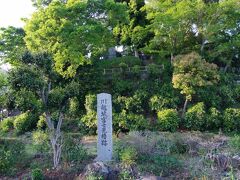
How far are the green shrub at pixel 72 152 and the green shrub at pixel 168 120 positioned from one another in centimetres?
711

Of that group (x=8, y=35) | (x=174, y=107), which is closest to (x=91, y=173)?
(x=174, y=107)

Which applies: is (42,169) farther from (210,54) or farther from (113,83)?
(210,54)

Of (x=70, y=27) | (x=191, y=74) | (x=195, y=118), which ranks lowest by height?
(x=195, y=118)

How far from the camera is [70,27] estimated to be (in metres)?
17.2

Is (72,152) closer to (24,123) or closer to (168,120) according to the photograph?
(168,120)

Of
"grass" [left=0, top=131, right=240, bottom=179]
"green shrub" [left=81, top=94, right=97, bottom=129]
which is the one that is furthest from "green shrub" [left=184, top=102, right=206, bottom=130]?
"grass" [left=0, top=131, right=240, bottom=179]

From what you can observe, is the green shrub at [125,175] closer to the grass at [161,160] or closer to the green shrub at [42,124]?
the grass at [161,160]

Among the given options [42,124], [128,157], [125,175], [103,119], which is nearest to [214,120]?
[103,119]

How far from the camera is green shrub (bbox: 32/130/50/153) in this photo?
1104 centimetres

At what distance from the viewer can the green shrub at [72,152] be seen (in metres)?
10.6

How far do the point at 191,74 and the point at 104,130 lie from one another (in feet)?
26.9

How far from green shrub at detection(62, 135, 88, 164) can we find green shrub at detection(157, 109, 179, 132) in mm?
7110

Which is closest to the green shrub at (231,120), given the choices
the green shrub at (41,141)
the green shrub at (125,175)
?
the green shrub at (41,141)

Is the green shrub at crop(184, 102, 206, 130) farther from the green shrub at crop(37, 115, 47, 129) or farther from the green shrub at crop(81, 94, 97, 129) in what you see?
the green shrub at crop(37, 115, 47, 129)
